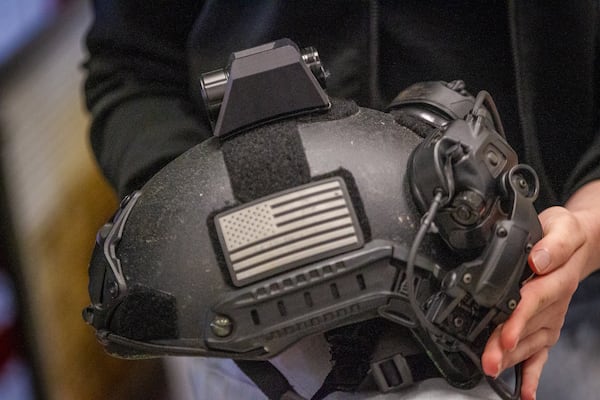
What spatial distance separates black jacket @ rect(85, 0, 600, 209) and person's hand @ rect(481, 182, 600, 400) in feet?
0.34

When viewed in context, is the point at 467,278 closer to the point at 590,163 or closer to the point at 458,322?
the point at 458,322

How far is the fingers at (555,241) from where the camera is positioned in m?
0.53

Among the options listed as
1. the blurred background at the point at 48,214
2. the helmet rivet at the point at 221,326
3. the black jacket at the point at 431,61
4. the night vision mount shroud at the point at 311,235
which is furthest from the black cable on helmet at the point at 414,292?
the blurred background at the point at 48,214

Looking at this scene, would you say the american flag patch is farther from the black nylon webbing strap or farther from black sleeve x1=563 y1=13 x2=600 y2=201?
black sleeve x1=563 y1=13 x2=600 y2=201

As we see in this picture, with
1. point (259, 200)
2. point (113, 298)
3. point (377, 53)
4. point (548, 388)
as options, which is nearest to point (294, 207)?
point (259, 200)

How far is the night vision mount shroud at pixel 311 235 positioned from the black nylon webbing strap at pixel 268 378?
0.15ft

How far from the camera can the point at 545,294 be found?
55cm

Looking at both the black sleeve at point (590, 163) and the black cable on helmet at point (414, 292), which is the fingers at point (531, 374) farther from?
the black sleeve at point (590, 163)

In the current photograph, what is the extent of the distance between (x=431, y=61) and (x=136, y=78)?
0.29 m

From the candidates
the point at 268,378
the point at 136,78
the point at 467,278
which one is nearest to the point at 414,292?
the point at 467,278

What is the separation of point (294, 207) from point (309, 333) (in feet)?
0.28

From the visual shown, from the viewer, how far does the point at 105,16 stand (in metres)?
0.79

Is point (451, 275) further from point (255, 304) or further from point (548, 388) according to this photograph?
point (548, 388)

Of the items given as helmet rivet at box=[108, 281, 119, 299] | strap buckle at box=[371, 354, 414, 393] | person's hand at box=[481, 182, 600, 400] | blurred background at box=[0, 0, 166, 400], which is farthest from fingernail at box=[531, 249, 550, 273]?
blurred background at box=[0, 0, 166, 400]
